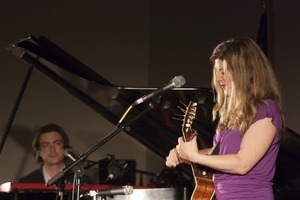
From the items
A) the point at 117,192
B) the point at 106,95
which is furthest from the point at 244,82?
the point at 106,95

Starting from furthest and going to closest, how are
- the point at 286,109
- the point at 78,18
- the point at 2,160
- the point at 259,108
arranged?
the point at 78,18, the point at 2,160, the point at 286,109, the point at 259,108

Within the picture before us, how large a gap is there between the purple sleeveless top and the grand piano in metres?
0.62

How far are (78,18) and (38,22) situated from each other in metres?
0.46

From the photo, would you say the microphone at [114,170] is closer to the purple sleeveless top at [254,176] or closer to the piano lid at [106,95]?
the piano lid at [106,95]

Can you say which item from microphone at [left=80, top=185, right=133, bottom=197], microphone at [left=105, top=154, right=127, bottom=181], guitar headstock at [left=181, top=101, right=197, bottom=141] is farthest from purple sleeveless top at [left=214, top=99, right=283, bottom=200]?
microphone at [left=105, top=154, right=127, bottom=181]

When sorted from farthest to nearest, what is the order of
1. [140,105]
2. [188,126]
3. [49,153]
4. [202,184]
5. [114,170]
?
[49,153] < [140,105] < [114,170] < [188,126] < [202,184]

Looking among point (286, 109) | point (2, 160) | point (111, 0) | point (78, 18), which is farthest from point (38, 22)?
point (286, 109)

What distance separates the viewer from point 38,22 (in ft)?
20.5

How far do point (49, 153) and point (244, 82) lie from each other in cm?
252

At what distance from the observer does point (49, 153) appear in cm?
458

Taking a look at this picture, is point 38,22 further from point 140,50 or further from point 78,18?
point 140,50

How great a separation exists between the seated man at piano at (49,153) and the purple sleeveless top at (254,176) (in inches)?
88.4

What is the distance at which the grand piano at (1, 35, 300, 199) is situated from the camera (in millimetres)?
3154

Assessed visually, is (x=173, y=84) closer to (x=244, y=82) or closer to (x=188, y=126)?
(x=188, y=126)
